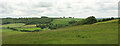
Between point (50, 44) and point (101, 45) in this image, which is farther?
point (50, 44)

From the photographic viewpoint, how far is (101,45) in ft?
70.9

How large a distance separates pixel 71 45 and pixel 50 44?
430cm

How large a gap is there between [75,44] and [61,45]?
275 cm

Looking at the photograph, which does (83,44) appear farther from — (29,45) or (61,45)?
(29,45)

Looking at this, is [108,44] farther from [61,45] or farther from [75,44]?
[61,45]

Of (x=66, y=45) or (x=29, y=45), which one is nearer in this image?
(x=66, y=45)

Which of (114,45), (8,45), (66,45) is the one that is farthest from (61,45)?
(8,45)

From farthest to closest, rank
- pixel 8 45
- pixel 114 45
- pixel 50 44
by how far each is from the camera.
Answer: pixel 8 45
pixel 50 44
pixel 114 45

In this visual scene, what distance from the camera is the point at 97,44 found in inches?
878

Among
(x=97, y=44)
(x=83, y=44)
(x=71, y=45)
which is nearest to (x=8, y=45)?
(x=71, y=45)

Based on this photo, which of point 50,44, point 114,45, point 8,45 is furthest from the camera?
point 8,45

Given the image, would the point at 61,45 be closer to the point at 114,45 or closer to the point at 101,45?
the point at 101,45

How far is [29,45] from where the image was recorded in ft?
78.9

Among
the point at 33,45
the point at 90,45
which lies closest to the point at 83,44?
the point at 90,45
